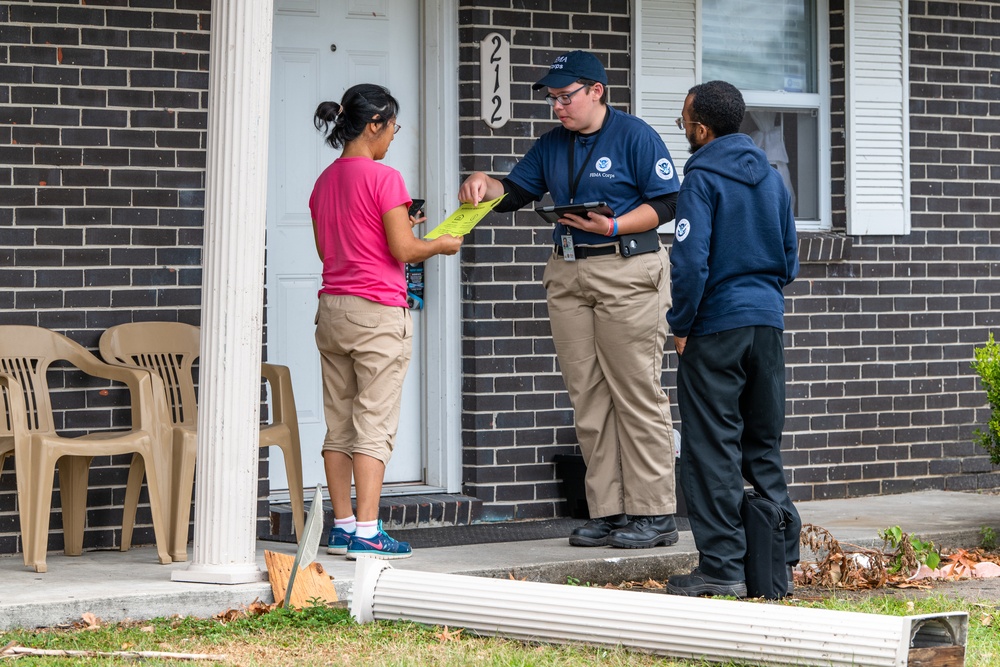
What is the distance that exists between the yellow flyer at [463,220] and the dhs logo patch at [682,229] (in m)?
0.90

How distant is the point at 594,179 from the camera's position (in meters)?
6.46

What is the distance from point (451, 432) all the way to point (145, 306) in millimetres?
1734

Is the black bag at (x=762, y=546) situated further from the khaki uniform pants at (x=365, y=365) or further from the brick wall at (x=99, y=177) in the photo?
the brick wall at (x=99, y=177)

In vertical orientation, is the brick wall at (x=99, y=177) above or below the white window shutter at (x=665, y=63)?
below

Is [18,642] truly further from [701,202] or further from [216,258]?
[701,202]

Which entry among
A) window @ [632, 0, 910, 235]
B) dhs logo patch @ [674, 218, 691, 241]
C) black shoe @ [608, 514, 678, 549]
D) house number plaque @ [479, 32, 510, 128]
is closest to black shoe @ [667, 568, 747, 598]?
black shoe @ [608, 514, 678, 549]

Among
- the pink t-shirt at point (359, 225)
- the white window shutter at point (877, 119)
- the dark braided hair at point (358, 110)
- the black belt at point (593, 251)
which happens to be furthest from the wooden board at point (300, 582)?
the white window shutter at point (877, 119)

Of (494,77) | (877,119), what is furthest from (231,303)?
(877,119)

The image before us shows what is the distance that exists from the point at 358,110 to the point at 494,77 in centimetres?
156

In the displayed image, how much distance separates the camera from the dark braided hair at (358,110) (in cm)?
602

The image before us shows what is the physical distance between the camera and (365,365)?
19.9 feet

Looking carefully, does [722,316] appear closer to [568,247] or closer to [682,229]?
[682,229]

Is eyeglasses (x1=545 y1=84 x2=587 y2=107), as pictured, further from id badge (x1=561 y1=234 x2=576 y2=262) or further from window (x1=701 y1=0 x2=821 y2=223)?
window (x1=701 y1=0 x2=821 y2=223)

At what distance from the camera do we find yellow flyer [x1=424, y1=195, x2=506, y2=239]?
20.0 feet
